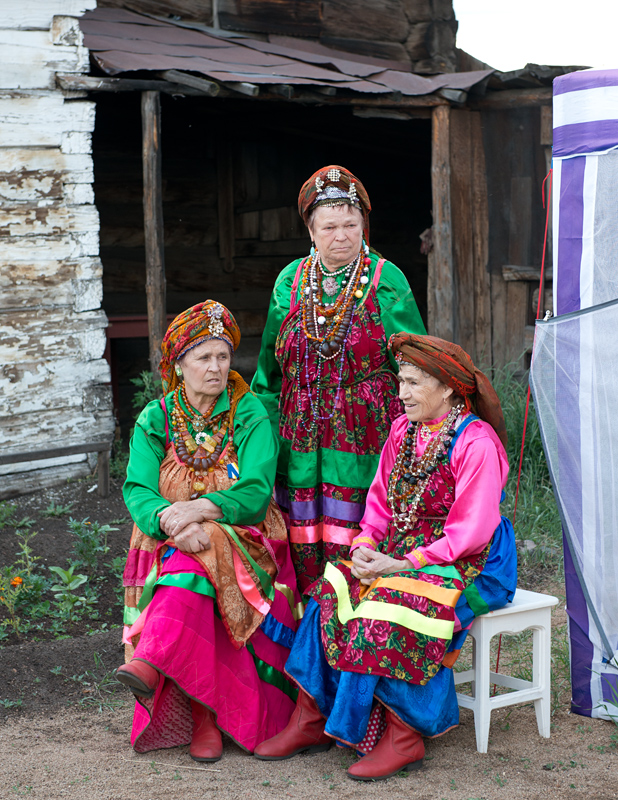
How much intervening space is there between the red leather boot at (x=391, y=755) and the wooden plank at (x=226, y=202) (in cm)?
646

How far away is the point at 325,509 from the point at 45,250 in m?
3.46

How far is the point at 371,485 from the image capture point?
10.5 ft

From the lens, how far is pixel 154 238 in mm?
6191

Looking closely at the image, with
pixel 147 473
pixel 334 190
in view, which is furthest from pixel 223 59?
pixel 147 473

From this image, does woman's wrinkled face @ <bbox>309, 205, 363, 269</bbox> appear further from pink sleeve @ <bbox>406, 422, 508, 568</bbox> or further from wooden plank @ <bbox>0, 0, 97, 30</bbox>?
wooden plank @ <bbox>0, 0, 97, 30</bbox>

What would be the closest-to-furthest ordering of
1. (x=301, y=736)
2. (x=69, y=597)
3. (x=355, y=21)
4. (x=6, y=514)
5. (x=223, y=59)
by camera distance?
(x=301, y=736), (x=69, y=597), (x=6, y=514), (x=223, y=59), (x=355, y=21)

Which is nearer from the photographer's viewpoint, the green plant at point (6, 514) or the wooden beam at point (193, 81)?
the green plant at point (6, 514)

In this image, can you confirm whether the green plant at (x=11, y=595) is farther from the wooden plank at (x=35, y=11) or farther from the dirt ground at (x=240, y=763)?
the wooden plank at (x=35, y=11)

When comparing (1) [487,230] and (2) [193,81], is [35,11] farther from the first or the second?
(1) [487,230]

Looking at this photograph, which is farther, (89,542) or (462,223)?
(462,223)

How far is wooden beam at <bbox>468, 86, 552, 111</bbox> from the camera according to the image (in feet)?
21.7

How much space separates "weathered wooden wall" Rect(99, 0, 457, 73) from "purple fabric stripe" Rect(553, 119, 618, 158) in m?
5.32

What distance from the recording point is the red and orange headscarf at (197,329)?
10.6 feet

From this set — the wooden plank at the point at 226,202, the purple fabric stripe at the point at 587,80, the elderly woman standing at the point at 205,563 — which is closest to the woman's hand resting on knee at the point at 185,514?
the elderly woman standing at the point at 205,563
